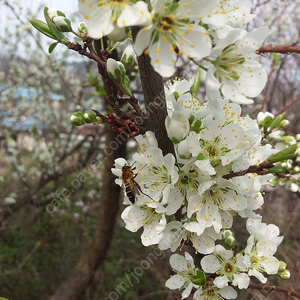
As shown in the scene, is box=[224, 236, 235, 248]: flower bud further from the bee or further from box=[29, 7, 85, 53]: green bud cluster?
box=[29, 7, 85, 53]: green bud cluster

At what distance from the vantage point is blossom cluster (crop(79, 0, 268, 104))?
628mm

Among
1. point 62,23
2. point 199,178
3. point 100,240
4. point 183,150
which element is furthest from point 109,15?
point 100,240

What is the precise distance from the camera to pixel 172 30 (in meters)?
0.72

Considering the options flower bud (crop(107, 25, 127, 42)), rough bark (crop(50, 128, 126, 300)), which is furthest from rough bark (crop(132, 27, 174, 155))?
rough bark (crop(50, 128, 126, 300))

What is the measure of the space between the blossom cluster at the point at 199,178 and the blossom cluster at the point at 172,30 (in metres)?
0.14

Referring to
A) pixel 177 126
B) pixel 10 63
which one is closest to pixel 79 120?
pixel 177 126

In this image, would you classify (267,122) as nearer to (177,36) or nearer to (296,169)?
(296,169)

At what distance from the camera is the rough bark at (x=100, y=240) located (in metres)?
2.86

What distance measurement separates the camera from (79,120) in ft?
3.00

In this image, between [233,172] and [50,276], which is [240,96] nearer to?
[233,172]

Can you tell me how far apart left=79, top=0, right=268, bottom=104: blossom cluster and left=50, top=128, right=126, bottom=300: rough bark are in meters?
2.08

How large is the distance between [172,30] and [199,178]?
1.43ft

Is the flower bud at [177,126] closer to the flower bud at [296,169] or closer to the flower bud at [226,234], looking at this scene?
the flower bud at [226,234]

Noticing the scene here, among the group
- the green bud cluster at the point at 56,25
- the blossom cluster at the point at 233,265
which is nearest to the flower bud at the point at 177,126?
the green bud cluster at the point at 56,25
